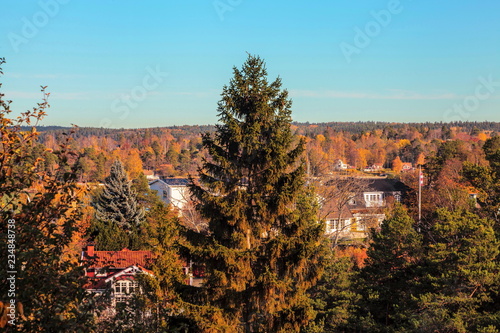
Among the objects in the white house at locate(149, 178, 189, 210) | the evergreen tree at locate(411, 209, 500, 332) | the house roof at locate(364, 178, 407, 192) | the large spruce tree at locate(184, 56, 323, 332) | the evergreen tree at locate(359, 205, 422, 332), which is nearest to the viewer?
the large spruce tree at locate(184, 56, 323, 332)

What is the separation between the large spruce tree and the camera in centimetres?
1227

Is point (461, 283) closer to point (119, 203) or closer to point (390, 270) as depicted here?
point (390, 270)

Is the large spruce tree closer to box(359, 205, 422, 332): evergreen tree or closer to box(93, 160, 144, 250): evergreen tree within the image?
box(359, 205, 422, 332): evergreen tree

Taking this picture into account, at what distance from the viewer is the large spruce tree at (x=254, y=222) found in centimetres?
1227

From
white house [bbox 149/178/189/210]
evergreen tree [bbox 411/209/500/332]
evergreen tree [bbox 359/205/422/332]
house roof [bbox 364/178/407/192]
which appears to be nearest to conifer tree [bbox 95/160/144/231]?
white house [bbox 149/178/189/210]

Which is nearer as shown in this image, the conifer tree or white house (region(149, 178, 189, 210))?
the conifer tree

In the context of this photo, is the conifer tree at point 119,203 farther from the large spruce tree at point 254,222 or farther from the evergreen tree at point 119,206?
the large spruce tree at point 254,222

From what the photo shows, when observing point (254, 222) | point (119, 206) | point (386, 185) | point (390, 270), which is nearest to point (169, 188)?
point (119, 206)

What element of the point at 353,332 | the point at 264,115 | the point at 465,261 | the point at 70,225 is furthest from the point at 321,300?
the point at 70,225

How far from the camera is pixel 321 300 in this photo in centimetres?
1894

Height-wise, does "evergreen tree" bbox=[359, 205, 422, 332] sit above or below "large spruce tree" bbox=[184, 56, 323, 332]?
below

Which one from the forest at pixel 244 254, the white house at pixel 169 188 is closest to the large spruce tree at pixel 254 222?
the forest at pixel 244 254

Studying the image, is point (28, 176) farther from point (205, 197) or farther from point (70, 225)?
point (205, 197)

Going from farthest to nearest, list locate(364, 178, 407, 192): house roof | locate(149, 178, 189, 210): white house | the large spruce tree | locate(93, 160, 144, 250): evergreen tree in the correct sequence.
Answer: locate(364, 178, 407, 192): house roof → locate(149, 178, 189, 210): white house → locate(93, 160, 144, 250): evergreen tree → the large spruce tree
